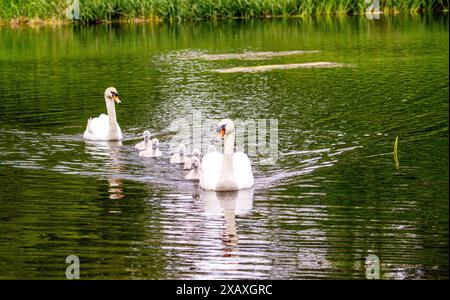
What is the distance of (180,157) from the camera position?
16953 mm

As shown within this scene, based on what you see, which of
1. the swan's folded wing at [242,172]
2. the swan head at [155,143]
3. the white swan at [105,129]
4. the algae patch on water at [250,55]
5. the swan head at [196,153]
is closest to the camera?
the swan's folded wing at [242,172]

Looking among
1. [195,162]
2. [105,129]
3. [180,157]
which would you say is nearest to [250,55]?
[105,129]

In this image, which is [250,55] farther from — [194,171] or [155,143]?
[194,171]

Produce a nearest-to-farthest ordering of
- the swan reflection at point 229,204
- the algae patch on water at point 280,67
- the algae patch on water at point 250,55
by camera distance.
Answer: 1. the swan reflection at point 229,204
2. the algae patch on water at point 280,67
3. the algae patch on water at point 250,55

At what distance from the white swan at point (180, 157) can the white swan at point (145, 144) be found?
0.59m

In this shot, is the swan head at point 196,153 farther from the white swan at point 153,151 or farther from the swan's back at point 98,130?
the swan's back at point 98,130

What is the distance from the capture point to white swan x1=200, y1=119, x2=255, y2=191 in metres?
14.8

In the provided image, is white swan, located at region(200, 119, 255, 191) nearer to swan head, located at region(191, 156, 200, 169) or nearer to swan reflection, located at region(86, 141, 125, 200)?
swan head, located at region(191, 156, 200, 169)

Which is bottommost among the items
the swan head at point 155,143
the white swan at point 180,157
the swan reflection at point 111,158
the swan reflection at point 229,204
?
the swan reflection at point 229,204

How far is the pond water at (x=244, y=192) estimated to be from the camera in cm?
1143

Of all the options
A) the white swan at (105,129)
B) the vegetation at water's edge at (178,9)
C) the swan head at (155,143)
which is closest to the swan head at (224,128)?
the swan head at (155,143)

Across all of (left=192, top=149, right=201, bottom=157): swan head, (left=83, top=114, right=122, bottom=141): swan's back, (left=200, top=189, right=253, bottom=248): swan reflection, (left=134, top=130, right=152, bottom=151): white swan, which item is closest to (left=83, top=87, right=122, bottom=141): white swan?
(left=83, top=114, right=122, bottom=141): swan's back

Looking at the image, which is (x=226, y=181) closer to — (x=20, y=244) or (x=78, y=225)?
(x=78, y=225)

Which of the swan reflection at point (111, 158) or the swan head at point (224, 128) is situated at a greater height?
the swan head at point (224, 128)
